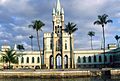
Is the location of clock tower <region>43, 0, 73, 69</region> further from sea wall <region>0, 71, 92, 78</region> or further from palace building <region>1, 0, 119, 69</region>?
sea wall <region>0, 71, 92, 78</region>

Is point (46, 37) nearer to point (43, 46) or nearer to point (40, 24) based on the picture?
point (43, 46)

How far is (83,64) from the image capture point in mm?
132750

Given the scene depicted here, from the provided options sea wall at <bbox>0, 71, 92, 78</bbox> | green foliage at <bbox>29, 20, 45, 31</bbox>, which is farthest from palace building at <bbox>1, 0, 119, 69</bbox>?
sea wall at <bbox>0, 71, 92, 78</bbox>

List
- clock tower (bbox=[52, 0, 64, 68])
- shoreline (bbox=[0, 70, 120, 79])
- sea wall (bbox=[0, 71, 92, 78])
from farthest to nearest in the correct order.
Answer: clock tower (bbox=[52, 0, 64, 68])
sea wall (bbox=[0, 71, 92, 78])
shoreline (bbox=[0, 70, 120, 79])

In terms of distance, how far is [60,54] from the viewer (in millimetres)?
124688

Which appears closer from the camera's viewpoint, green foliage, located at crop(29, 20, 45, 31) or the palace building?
green foliage, located at crop(29, 20, 45, 31)

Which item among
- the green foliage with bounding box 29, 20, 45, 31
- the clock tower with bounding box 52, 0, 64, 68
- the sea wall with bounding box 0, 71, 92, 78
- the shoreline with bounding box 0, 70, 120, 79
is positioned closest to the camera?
the shoreline with bounding box 0, 70, 120, 79

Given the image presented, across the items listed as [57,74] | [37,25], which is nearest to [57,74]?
[57,74]

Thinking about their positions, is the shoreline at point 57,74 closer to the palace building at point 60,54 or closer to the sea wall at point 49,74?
the sea wall at point 49,74

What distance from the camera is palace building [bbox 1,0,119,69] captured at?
124m

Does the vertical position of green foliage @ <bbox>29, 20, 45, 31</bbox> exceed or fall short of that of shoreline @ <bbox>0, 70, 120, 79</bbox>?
it exceeds it

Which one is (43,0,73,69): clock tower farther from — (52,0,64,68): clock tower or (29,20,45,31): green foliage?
(29,20,45,31): green foliage

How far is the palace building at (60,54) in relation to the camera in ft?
407

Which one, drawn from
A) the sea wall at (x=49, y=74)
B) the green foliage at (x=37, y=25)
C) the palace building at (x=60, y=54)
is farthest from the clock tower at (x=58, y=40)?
the sea wall at (x=49, y=74)
